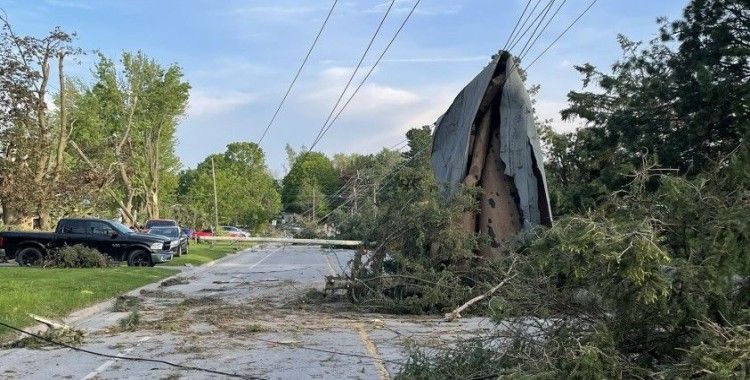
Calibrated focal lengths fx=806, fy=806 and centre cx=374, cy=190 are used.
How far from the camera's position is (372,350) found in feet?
35.3

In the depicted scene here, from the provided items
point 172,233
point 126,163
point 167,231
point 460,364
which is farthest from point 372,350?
point 126,163

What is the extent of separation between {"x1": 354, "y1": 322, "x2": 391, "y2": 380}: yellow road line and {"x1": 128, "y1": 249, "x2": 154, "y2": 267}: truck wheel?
58.1 ft

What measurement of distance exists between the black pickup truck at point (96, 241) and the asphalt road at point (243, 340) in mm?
10617

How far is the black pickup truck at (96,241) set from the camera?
28.1 metres

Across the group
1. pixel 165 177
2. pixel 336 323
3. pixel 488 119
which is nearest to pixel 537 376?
pixel 336 323

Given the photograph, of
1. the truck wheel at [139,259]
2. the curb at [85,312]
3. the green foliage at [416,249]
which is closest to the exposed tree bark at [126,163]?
the truck wheel at [139,259]

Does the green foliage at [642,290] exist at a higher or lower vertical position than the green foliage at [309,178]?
lower

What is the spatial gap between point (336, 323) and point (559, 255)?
910 centimetres

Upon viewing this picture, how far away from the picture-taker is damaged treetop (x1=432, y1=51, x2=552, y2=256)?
53.2 feet

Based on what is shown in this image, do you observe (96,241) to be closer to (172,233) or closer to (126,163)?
(172,233)

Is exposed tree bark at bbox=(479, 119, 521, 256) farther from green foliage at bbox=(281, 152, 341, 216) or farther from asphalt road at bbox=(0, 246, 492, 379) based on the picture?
green foliage at bbox=(281, 152, 341, 216)

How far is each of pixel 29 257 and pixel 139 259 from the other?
375cm

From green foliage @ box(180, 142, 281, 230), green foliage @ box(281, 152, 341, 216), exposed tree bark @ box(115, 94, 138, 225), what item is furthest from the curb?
green foliage @ box(281, 152, 341, 216)

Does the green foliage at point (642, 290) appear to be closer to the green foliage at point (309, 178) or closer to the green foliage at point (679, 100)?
the green foliage at point (679, 100)
